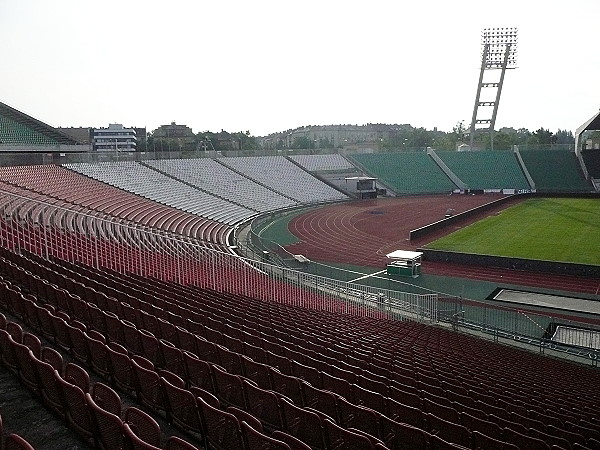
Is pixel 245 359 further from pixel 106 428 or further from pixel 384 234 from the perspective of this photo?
pixel 384 234

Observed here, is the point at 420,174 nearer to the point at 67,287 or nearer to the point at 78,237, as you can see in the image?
the point at 78,237

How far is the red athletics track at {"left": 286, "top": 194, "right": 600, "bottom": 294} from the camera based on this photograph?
27.3m

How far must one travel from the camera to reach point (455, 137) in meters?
154

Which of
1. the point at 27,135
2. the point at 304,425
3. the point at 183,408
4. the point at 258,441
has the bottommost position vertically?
the point at 304,425

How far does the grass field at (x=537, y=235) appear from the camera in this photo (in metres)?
31.9

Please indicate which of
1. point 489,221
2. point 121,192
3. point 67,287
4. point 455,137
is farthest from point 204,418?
point 455,137

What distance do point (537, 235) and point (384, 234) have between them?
418 inches

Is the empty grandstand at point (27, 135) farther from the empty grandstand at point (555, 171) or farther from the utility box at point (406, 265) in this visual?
the empty grandstand at point (555, 171)

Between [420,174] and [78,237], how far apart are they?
59861 mm

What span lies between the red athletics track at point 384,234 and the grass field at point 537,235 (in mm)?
2094

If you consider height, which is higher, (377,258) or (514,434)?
(514,434)

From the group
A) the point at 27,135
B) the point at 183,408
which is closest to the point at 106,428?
the point at 183,408

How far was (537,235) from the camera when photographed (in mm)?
37156

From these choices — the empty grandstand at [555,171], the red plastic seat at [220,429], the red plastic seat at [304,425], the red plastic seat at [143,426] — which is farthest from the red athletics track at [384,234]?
the red plastic seat at [143,426]
